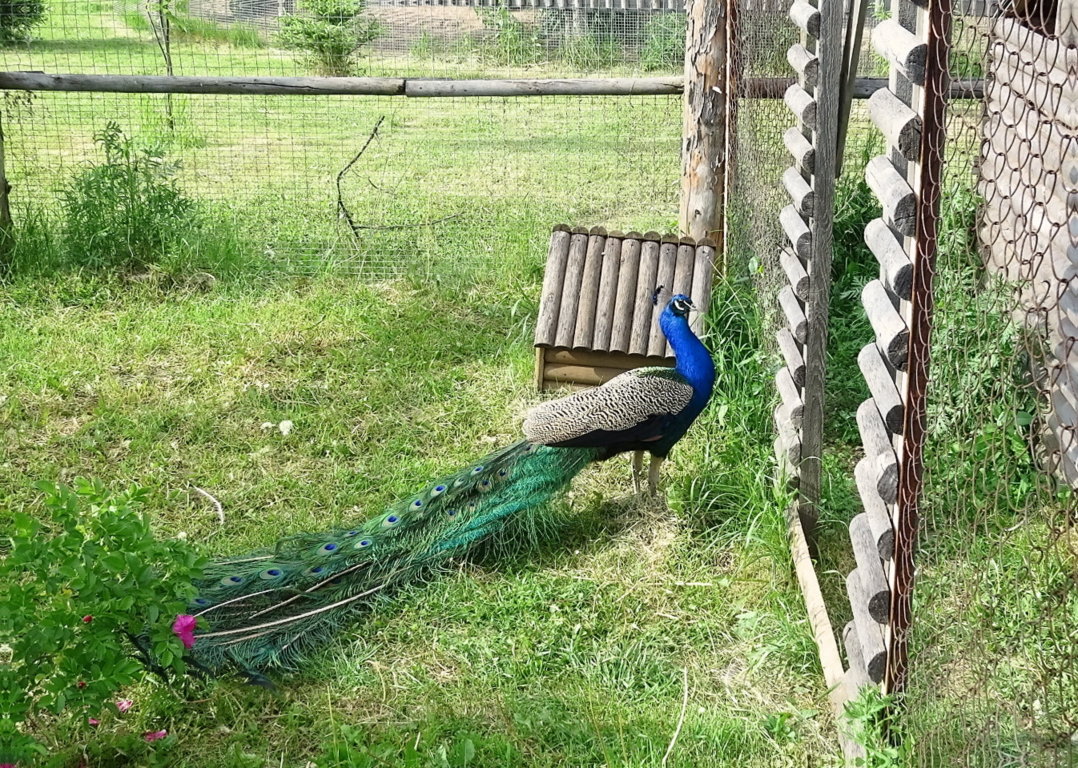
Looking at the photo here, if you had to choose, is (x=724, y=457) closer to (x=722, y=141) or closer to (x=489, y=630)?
(x=489, y=630)

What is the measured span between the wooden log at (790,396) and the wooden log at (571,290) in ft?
4.32

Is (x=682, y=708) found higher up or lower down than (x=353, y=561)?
lower down

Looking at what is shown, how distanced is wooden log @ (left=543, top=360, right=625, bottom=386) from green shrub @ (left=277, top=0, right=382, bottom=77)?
291 inches

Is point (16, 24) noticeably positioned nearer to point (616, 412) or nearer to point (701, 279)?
point (701, 279)

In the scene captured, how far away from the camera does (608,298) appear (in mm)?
5645

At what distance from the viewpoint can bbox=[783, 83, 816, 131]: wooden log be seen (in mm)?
Answer: 4008

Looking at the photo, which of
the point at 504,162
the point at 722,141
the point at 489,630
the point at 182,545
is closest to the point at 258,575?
the point at 182,545

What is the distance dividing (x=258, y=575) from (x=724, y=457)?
2.00 meters

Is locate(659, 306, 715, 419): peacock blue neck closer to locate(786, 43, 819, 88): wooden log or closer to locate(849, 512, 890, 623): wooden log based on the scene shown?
locate(786, 43, 819, 88): wooden log

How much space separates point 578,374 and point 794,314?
168cm

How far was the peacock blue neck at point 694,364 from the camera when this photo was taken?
457 centimetres

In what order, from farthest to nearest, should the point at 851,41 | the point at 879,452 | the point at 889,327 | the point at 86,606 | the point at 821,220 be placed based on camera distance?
the point at 851,41
the point at 821,220
the point at 86,606
the point at 879,452
the point at 889,327

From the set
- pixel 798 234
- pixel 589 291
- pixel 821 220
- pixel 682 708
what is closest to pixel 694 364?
pixel 798 234

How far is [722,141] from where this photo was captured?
577 cm
